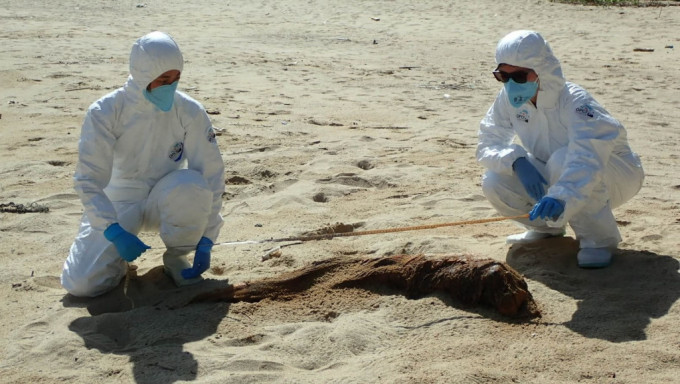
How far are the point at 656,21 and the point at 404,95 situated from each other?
5939 mm

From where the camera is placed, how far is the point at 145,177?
13.3 feet

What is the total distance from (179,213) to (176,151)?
0.34 meters

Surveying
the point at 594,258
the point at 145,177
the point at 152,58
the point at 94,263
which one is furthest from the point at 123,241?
the point at 594,258

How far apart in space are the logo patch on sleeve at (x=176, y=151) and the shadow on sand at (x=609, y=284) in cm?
169

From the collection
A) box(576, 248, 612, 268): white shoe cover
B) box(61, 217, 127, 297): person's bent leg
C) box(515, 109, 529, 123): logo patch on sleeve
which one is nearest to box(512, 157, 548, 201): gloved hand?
box(515, 109, 529, 123): logo patch on sleeve

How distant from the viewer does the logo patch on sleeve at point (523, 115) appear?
4.13m

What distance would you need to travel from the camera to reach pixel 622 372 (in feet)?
9.99

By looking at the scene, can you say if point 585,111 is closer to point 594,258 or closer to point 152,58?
point 594,258

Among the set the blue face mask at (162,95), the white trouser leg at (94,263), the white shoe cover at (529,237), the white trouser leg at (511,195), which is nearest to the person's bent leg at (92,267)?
the white trouser leg at (94,263)

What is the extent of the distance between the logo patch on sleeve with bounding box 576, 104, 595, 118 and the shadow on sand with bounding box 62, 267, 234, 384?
1828 mm

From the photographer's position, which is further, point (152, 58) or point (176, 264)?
point (176, 264)

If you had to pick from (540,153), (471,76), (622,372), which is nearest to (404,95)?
(471,76)

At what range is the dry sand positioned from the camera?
3.24 m

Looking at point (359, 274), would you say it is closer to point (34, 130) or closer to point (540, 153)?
point (540, 153)
